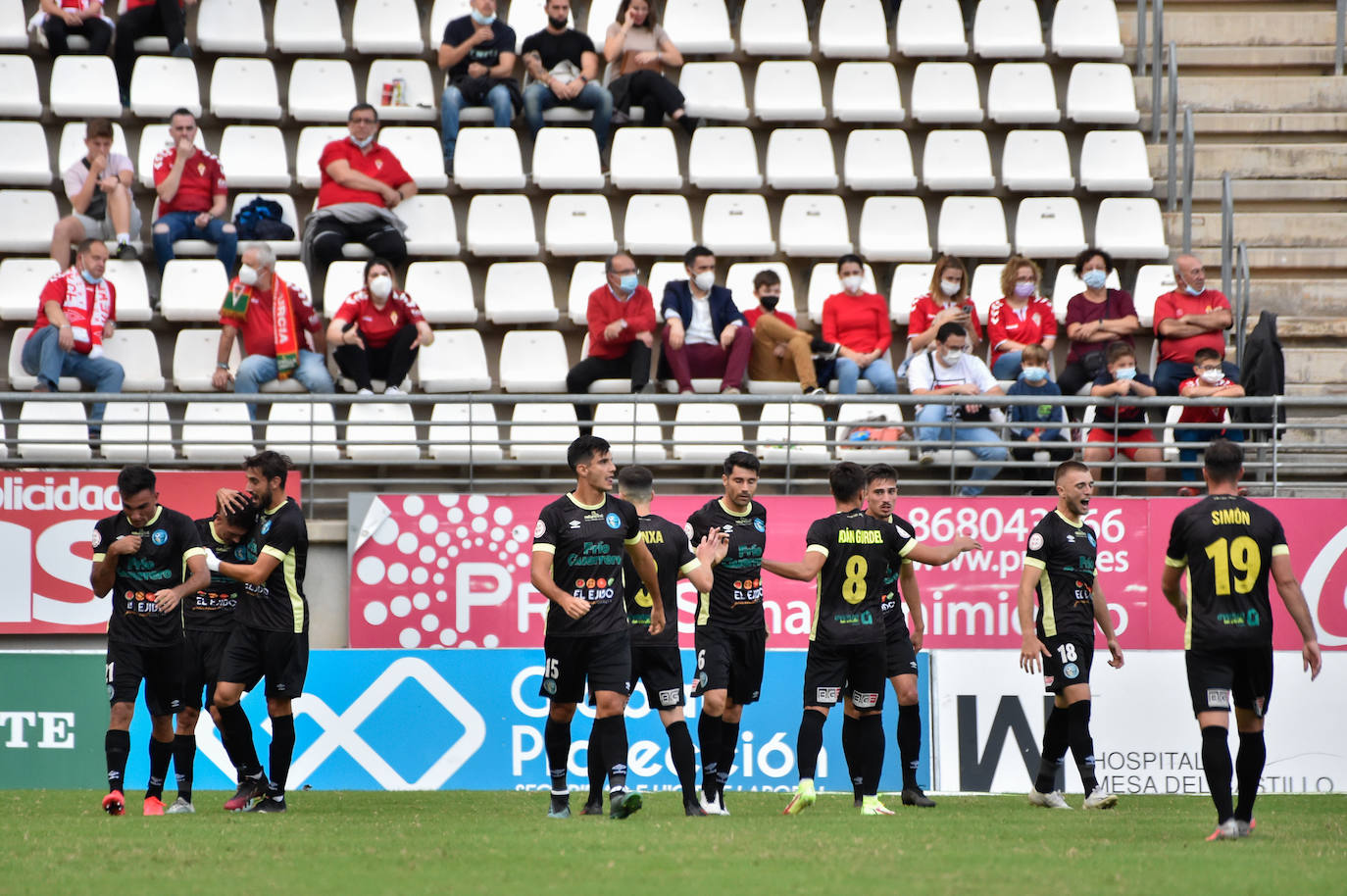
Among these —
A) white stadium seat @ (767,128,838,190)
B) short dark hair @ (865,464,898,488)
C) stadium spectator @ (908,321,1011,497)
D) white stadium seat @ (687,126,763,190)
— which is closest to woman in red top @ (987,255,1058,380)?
stadium spectator @ (908,321,1011,497)

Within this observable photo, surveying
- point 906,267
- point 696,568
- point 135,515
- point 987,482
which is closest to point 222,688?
point 135,515

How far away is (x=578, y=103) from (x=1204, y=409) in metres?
7.53

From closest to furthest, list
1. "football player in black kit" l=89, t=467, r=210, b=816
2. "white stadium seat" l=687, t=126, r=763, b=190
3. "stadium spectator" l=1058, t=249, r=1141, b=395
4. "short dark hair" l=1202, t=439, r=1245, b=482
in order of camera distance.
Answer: "short dark hair" l=1202, t=439, r=1245, b=482
"football player in black kit" l=89, t=467, r=210, b=816
"stadium spectator" l=1058, t=249, r=1141, b=395
"white stadium seat" l=687, t=126, r=763, b=190

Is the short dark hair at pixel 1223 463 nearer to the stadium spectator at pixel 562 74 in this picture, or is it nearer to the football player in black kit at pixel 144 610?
the football player in black kit at pixel 144 610

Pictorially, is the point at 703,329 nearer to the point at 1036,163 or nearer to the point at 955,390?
the point at 955,390

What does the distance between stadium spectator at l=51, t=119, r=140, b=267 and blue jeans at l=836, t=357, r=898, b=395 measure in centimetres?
737

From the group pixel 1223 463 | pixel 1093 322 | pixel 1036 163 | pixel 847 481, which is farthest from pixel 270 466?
pixel 1036 163

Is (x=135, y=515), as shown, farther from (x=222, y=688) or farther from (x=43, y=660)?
(x=43, y=660)

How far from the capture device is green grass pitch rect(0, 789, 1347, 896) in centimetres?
680

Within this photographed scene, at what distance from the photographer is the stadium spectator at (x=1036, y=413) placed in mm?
14695

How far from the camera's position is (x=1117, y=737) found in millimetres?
12438

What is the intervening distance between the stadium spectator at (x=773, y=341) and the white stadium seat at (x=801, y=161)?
2.19 m

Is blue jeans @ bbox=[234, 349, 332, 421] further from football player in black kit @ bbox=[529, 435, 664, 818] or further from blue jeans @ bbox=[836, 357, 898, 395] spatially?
football player in black kit @ bbox=[529, 435, 664, 818]

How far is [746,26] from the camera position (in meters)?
18.7
